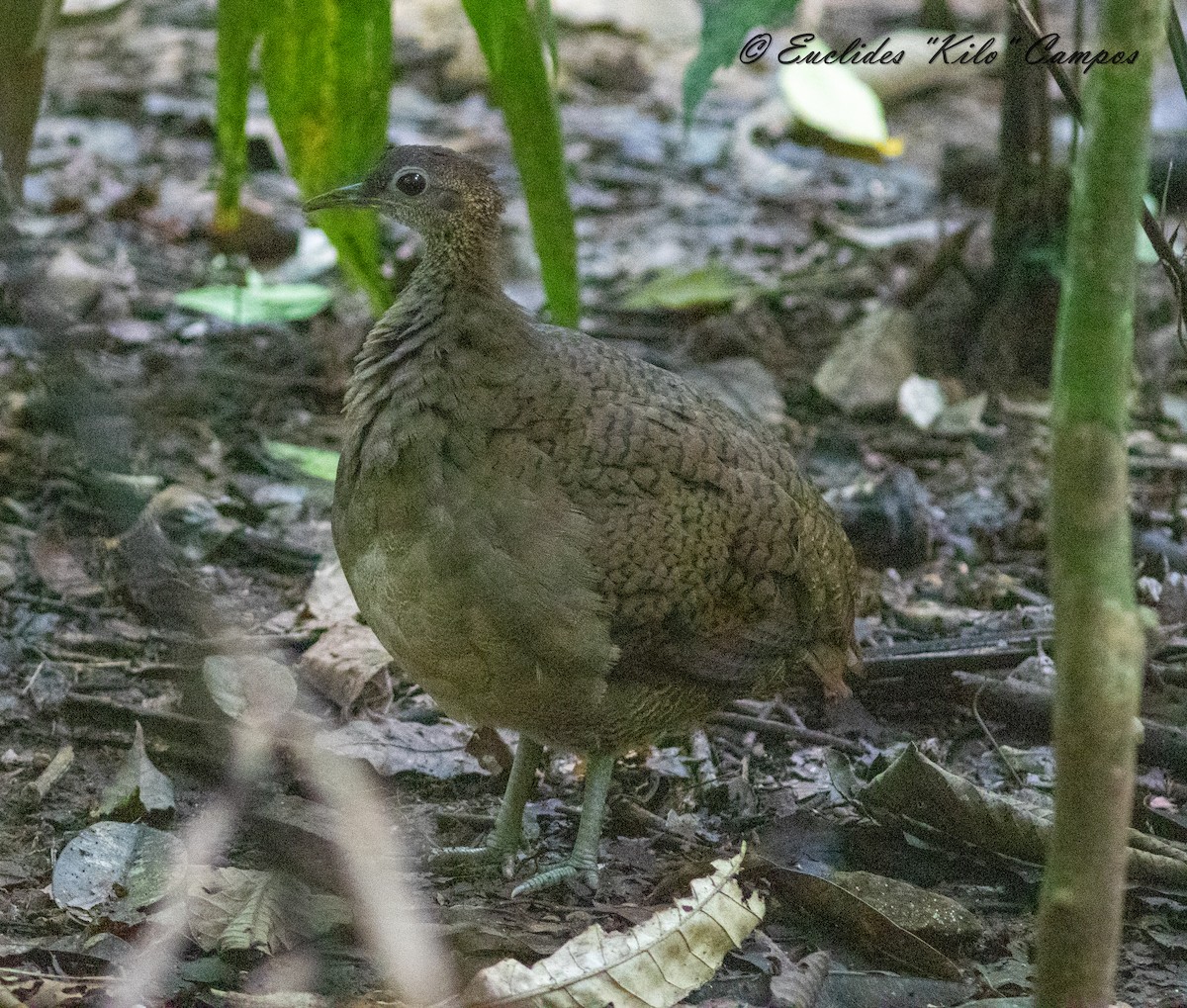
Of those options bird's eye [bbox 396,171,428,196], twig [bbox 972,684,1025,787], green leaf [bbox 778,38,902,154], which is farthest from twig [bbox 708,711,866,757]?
green leaf [bbox 778,38,902,154]

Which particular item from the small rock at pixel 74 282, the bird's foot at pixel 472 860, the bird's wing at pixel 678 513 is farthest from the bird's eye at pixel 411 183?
the small rock at pixel 74 282

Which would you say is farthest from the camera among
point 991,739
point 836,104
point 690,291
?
point 836,104

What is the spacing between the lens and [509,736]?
4.45 meters

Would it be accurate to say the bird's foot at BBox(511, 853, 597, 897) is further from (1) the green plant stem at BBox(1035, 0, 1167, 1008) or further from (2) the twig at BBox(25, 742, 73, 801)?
(1) the green plant stem at BBox(1035, 0, 1167, 1008)

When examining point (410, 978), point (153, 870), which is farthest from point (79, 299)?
point (410, 978)

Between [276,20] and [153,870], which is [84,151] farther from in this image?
[153,870]

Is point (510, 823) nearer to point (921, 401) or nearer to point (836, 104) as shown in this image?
point (921, 401)

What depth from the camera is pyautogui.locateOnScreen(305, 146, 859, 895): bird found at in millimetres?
3432

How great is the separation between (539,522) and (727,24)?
1.30 m

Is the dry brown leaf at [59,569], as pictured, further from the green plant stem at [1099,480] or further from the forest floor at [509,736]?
the green plant stem at [1099,480]

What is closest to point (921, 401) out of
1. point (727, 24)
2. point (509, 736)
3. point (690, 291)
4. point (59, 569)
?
point (690, 291)

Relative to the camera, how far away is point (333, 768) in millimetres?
3965

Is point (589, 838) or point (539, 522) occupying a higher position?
point (539, 522)

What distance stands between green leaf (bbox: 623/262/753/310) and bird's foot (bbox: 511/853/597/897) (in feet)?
10.9
